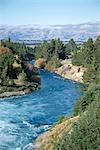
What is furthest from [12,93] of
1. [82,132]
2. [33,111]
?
[82,132]

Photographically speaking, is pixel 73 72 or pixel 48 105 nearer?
pixel 48 105

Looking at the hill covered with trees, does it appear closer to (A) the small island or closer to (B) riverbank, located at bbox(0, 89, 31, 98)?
(B) riverbank, located at bbox(0, 89, 31, 98)

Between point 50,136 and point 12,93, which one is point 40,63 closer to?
point 12,93

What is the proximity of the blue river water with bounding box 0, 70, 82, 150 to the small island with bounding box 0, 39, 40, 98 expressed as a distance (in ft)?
5.76

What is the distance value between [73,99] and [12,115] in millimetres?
12502

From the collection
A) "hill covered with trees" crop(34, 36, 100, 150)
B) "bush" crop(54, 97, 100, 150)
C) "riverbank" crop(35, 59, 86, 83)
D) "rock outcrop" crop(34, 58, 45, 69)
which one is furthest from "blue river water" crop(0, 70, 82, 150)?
"rock outcrop" crop(34, 58, 45, 69)

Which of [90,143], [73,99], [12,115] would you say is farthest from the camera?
[73,99]

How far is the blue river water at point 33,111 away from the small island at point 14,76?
1756 millimetres

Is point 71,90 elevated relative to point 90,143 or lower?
lower

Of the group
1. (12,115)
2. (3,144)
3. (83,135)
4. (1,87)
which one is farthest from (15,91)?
(83,135)

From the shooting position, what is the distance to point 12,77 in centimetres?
6681

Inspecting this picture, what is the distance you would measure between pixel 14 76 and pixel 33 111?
1811 cm

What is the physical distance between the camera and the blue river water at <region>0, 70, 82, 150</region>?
3725 centimetres

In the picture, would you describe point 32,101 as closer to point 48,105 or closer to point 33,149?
point 48,105
